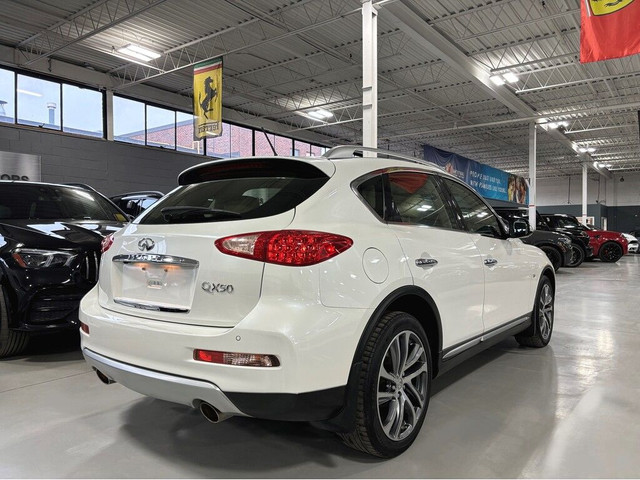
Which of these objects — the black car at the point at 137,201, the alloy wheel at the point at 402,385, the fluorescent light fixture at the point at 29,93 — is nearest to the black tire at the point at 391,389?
the alloy wheel at the point at 402,385

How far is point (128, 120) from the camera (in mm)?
14023

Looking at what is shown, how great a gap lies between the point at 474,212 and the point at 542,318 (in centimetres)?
153

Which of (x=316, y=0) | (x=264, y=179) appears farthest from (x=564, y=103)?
(x=264, y=179)

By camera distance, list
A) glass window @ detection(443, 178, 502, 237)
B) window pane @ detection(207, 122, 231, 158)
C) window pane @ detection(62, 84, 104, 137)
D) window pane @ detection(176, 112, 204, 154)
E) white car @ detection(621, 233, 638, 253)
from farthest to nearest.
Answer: white car @ detection(621, 233, 638, 253) → window pane @ detection(207, 122, 231, 158) → window pane @ detection(176, 112, 204, 154) → window pane @ detection(62, 84, 104, 137) → glass window @ detection(443, 178, 502, 237)

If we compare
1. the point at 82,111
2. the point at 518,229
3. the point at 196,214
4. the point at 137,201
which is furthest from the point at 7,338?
the point at 82,111

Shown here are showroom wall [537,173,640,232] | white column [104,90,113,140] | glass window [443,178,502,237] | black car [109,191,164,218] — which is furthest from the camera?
showroom wall [537,173,640,232]

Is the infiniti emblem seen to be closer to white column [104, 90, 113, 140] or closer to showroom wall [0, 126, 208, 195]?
showroom wall [0, 126, 208, 195]

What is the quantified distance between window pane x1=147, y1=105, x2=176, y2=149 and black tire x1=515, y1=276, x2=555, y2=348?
517 inches

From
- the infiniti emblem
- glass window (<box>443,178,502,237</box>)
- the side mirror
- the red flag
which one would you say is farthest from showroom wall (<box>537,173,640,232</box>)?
the infiniti emblem

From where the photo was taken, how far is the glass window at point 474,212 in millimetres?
2979

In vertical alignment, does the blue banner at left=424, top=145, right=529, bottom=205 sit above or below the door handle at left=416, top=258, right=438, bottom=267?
above

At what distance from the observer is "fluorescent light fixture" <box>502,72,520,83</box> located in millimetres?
12883

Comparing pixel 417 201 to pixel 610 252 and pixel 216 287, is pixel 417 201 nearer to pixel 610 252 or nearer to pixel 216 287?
pixel 216 287

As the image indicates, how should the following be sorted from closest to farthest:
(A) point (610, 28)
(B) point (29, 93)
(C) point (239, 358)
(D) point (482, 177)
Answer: (C) point (239, 358), (A) point (610, 28), (B) point (29, 93), (D) point (482, 177)
